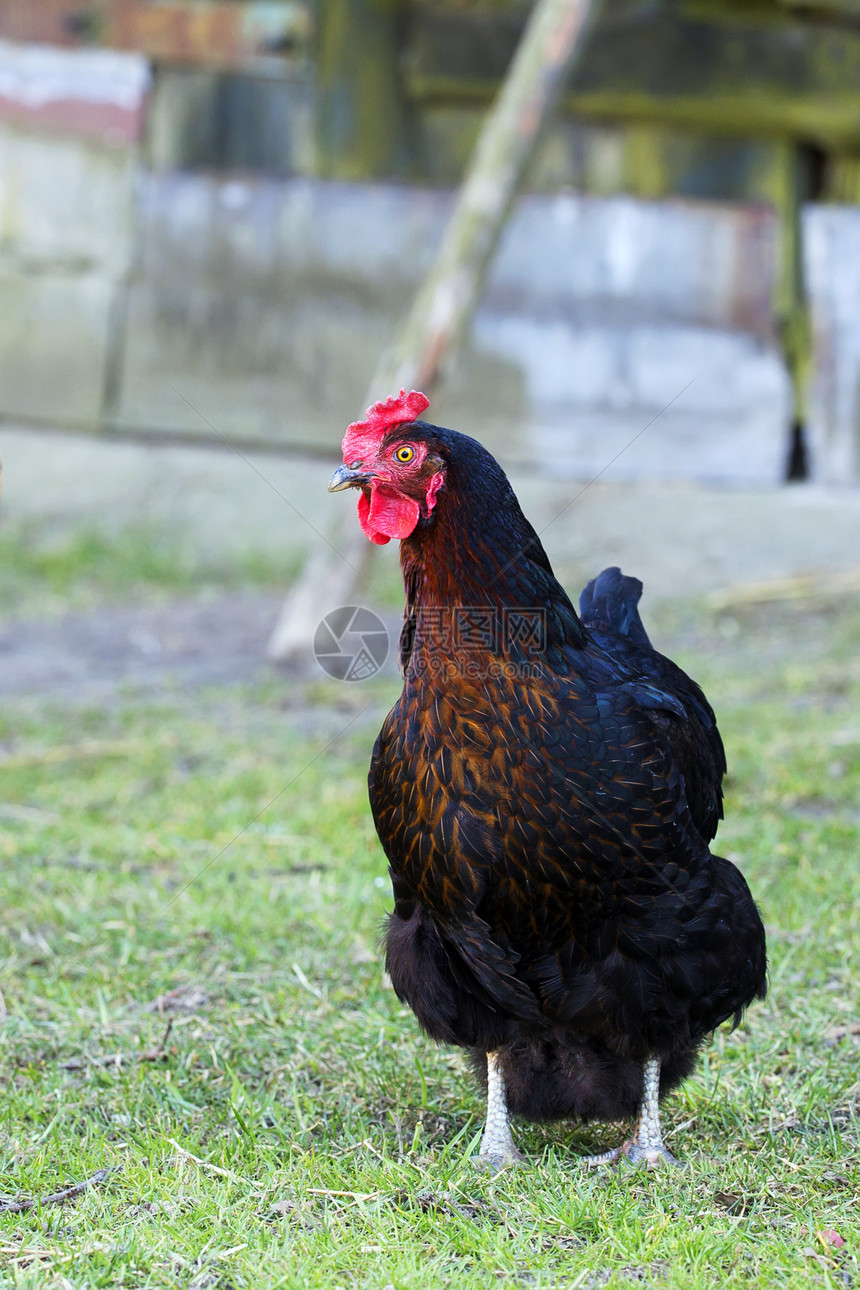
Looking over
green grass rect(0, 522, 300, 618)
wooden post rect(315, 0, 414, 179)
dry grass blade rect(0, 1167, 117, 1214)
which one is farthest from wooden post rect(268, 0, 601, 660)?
dry grass blade rect(0, 1167, 117, 1214)

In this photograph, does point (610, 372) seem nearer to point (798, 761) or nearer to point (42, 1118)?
point (798, 761)

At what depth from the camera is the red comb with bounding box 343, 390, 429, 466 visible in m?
2.68

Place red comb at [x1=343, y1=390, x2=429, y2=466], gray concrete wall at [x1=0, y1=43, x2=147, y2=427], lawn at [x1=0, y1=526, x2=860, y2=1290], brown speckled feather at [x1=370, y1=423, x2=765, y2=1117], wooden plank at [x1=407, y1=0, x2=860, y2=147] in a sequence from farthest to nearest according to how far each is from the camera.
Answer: gray concrete wall at [x1=0, y1=43, x2=147, y2=427] < wooden plank at [x1=407, y1=0, x2=860, y2=147] < red comb at [x1=343, y1=390, x2=429, y2=466] < brown speckled feather at [x1=370, y1=423, x2=765, y2=1117] < lawn at [x1=0, y1=526, x2=860, y2=1290]

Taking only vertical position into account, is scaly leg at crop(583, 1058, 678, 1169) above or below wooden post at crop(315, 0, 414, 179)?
below

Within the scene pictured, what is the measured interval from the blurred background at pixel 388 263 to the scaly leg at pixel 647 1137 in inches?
215

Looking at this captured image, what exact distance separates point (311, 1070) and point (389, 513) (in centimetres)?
135

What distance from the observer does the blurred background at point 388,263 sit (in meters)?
8.19

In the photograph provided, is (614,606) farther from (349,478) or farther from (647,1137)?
(647,1137)

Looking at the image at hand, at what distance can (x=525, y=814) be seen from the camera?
8.25 ft

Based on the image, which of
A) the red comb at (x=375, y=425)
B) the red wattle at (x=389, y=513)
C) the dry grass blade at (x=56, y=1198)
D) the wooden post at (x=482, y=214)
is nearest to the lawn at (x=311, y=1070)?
the dry grass blade at (x=56, y=1198)

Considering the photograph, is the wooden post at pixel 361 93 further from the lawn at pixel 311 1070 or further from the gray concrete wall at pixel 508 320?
the lawn at pixel 311 1070

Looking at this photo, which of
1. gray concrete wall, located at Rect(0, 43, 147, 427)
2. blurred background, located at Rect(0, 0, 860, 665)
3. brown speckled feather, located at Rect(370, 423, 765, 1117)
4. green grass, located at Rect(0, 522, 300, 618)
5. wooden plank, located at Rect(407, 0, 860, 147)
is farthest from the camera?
gray concrete wall, located at Rect(0, 43, 147, 427)

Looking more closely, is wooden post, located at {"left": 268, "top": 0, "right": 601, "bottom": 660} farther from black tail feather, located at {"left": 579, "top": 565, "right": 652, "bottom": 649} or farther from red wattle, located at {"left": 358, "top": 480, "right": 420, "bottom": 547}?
red wattle, located at {"left": 358, "top": 480, "right": 420, "bottom": 547}

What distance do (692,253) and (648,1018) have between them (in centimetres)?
656
